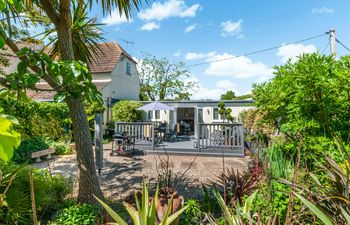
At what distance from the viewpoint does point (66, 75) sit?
2.18 meters

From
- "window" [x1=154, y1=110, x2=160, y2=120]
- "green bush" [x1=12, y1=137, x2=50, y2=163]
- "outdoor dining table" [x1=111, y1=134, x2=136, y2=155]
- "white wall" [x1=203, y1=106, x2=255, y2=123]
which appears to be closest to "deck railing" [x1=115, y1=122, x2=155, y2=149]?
"outdoor dining table" [x1=111, y1=134, x2=136, y2=155]

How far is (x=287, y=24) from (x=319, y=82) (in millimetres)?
8973

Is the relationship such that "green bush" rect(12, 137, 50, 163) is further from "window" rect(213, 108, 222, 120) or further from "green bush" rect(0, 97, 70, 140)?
"window" rect(213, 108, 222, 120)

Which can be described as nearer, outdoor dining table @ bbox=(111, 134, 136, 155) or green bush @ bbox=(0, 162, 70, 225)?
green bush @ bbox=(0, 162, 70, 225)

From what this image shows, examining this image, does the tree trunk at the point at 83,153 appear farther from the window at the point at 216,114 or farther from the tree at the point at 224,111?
the window at the point at 216,114

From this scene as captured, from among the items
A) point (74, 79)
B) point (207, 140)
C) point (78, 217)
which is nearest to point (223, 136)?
point (207, 140)

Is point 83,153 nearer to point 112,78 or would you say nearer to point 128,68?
point 112,78

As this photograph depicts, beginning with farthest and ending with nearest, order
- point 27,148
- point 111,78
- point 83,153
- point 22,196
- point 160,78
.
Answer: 1. point 160,78
2. point 111,78
3. point 27,148
4. point 83,153
5. point 22,196

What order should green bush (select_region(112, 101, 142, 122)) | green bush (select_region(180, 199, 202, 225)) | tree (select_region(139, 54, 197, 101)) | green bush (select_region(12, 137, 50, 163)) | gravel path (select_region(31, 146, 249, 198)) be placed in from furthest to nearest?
1. tree (select_region(139, 54, 197, 101))
2. green bush (select_region(112, 101, 142, 122))
3. green bush (select_region(12, 137, 50, 163))
4. gravel path (select_region(31, 146, 249, 198))
5. green bush (select_region(180, 199, 202, 225))

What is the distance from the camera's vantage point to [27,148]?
8.52 m

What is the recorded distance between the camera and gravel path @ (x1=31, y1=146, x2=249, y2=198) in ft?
17.4

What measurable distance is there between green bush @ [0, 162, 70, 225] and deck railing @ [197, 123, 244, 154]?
7009 millimetres

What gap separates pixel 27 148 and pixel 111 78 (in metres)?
9.90

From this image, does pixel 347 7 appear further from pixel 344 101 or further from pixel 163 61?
pixel 163 61
